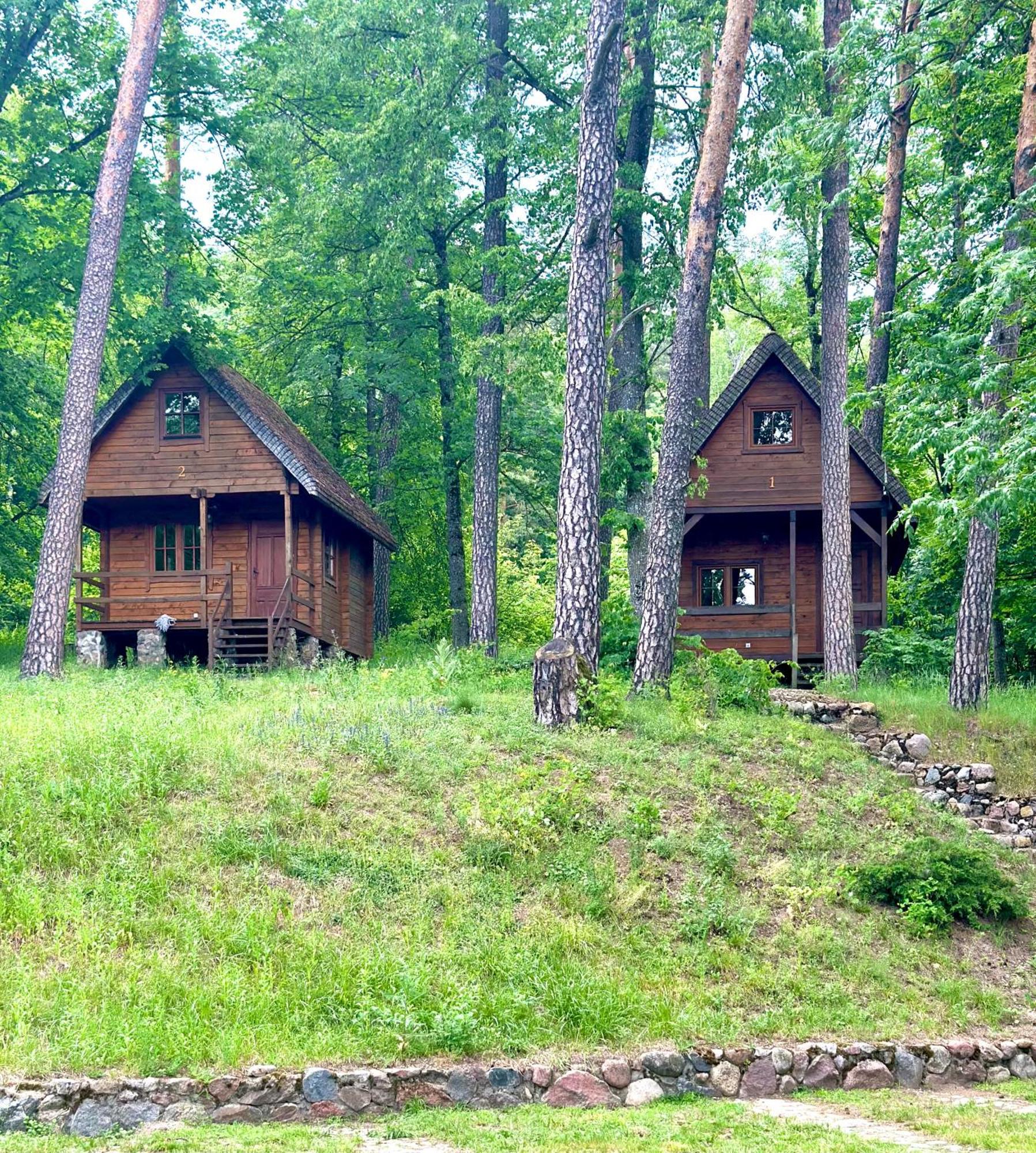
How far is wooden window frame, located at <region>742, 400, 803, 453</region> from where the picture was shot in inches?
1027

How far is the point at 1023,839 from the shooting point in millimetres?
14305

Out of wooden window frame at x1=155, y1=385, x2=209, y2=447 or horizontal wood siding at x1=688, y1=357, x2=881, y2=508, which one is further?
wooden window frame at x1=155, y1=385, x2=209, y2=447

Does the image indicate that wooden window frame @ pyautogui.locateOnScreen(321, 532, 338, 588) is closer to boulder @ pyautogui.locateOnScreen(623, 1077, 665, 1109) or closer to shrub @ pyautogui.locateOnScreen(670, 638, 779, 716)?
shrub @ pyautogui.locateOnScreen(670, 638, 779, 716)

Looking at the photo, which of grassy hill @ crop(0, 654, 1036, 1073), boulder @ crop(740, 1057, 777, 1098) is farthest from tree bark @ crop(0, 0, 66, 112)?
boulder @ crop(740, 1057, 777, 1098)

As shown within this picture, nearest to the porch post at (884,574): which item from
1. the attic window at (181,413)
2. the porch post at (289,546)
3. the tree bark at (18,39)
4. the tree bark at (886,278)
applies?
the tree bark at (886,278)

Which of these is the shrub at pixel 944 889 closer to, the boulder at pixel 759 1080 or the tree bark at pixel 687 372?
the boulder at pixel 759 1080

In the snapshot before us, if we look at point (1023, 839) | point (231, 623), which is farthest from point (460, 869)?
point (231, 623)

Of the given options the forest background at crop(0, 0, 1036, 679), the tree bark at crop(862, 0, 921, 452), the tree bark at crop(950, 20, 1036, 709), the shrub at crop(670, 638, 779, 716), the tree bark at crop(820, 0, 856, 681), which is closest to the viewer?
the shrub at crop(670, 638, 779, 716)

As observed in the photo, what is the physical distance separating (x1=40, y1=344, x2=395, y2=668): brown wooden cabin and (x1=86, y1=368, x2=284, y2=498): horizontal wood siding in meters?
0.03

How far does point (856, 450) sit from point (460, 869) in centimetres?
1658

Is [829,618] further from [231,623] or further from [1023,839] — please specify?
[231,623]

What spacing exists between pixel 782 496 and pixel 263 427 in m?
10.9

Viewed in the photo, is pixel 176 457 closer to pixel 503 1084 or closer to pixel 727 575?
pixel 727 575

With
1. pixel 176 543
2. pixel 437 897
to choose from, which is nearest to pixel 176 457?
pixel 176 543
